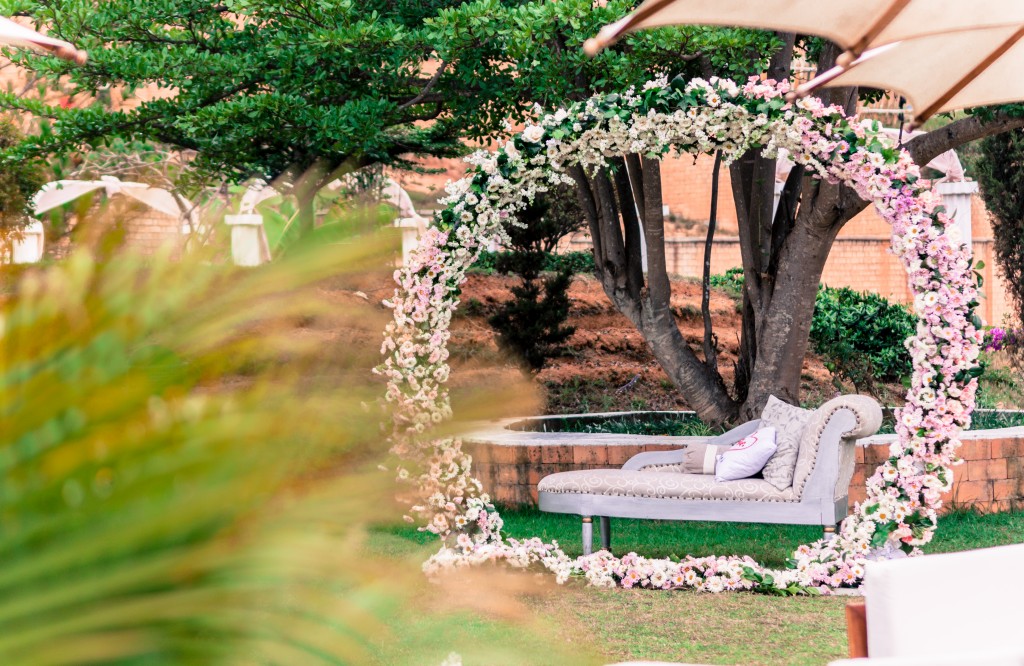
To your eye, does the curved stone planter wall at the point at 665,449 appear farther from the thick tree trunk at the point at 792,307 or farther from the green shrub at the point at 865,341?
the green shrub at the point at 865,341

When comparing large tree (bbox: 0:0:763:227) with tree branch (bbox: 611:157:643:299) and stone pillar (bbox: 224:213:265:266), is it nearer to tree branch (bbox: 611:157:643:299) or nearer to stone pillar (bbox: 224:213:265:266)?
tree branch (bbox: 611:157:643:299)

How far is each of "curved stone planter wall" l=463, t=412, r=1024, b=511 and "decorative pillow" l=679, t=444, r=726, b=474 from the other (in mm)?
1051

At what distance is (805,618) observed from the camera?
198 inches

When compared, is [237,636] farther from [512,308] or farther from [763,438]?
[512,308]

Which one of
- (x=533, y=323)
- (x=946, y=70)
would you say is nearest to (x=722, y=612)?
(x=946, y=70)

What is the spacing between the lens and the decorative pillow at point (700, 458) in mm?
6328

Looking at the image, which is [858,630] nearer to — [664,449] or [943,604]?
[943,604]

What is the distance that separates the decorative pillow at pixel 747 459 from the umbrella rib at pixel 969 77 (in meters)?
2.00

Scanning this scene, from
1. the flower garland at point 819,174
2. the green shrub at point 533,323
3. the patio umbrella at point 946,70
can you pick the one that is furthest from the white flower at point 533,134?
the green shrub at point 533,323

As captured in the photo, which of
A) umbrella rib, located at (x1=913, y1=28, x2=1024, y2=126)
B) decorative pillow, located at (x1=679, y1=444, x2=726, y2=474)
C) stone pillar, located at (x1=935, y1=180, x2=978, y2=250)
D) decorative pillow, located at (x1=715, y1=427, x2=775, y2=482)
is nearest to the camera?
umbrella rib, located at (x1=913, y1=28, x2=1024, y2=126)

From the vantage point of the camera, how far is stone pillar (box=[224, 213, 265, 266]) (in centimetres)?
69

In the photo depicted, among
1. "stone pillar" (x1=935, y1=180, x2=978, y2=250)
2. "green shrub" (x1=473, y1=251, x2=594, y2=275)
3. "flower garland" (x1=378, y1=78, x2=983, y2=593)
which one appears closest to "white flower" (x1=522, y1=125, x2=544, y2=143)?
"flower garland" (x1=378, y1=78, x2=983, y2=593)

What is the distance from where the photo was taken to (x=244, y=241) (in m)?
0.73

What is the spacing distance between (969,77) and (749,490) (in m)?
2.50
